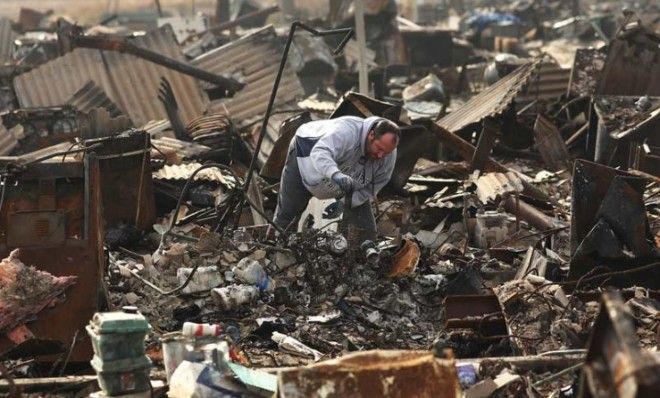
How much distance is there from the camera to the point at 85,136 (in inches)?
410

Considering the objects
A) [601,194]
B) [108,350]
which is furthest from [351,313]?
[108,350]

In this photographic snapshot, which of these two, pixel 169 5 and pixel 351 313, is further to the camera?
pixel 169 5

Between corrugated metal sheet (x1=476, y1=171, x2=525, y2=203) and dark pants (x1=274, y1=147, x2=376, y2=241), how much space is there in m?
2.00

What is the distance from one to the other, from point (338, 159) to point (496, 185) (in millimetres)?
2757

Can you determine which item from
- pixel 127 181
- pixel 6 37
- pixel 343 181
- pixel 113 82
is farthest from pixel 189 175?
pixel 6 37

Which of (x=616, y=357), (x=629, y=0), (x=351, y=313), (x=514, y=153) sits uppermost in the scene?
(x=616, y=357)

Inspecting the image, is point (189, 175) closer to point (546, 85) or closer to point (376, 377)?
point (376, 377)

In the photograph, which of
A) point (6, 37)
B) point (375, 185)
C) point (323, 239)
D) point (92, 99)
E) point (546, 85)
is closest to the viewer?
point (323, 239)

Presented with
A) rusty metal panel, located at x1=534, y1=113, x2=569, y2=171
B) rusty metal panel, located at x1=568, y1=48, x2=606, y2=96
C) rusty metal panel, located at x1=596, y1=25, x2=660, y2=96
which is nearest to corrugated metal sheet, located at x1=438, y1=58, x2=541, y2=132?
rusty metal panel, located at x1=534, y1=113, x2=569, y2=171

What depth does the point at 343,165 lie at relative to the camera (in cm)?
924

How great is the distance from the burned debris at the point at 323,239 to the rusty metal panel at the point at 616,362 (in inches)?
0.5

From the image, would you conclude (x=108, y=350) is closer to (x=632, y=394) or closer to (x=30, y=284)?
(x=30, y=284)

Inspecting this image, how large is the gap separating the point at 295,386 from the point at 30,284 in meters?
2.66

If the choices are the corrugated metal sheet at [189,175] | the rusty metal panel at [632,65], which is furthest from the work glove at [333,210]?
the rusty metal panel at [632,65]
